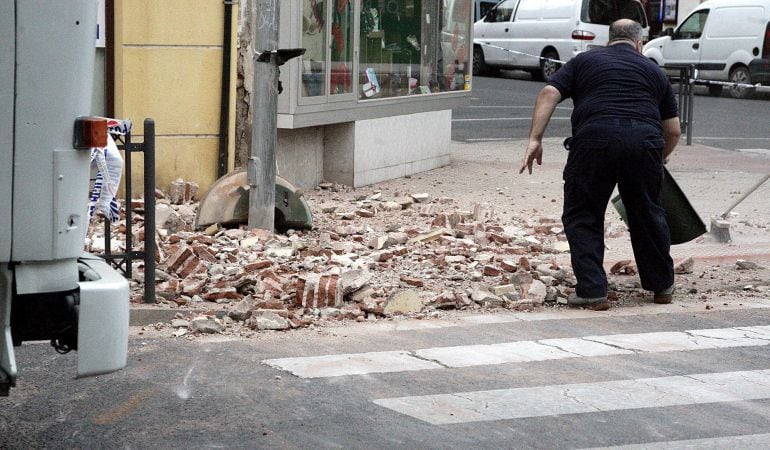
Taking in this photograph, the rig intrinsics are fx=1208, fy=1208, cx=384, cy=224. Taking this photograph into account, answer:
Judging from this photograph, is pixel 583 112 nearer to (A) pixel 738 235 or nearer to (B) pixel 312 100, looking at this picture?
(A) pixel 738 235

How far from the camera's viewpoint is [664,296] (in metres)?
7.97

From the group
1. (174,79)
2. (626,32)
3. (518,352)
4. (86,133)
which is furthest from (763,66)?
(86,133)

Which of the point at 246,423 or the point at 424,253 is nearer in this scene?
the point at 246,423

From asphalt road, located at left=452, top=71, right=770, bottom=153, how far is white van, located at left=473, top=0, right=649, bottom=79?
1.23 metres

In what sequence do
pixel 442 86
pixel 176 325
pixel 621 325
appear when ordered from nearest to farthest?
1. pixel 176 325
2. pixel 621 325
3. pixel 442 86

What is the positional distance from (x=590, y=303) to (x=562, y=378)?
1784 millimetres

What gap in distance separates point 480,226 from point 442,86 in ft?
16.5

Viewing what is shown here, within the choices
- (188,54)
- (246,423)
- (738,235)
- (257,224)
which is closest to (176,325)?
(246,423)

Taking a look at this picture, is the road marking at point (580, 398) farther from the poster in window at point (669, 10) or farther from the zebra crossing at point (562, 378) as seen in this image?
the poster in window at point (669, 10)

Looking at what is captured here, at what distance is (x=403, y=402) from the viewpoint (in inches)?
217

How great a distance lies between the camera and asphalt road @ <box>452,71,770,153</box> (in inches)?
738

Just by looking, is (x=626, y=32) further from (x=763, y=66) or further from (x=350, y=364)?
(x=763, y=66)

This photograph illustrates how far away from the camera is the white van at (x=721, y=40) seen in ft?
89.4

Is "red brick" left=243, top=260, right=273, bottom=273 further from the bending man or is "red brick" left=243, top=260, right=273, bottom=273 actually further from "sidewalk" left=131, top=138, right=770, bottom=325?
the bending man
